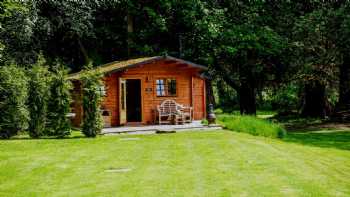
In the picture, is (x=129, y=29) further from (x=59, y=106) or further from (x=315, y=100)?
(x=59, y=106)

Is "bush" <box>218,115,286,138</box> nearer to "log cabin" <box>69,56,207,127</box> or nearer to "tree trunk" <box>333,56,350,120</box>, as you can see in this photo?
"log cabin" <box>69,56,207,127</box>

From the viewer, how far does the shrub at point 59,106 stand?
57.5 feet

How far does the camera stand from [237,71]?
1168 inches

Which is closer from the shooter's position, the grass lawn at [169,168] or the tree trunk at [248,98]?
the grass lawn at [169,168]

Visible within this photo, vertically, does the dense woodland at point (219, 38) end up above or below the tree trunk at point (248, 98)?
above

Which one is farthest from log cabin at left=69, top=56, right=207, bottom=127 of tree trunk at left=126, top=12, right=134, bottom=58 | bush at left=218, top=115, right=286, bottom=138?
tree trunk at left=126, top=12, right=134, bottom=58

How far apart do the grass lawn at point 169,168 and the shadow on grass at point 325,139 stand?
1031 mm

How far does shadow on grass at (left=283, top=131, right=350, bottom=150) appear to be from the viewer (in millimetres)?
17344

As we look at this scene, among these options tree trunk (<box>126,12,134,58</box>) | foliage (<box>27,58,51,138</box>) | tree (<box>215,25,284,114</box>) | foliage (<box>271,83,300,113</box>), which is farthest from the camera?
foliage (<box>271,83,300,113</box>)

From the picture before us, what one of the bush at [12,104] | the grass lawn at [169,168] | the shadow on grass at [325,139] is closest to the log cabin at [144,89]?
the bush at [12,104]

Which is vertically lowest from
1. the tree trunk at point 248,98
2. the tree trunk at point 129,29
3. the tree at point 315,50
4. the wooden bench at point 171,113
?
the wooden bench at point 171,113

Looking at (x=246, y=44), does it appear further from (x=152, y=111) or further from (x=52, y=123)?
(x=52, y=123)

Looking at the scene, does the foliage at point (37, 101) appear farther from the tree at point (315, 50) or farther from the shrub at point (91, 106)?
the tree at point (315, 50)

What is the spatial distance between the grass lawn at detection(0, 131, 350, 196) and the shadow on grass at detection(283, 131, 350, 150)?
3.38 feet
